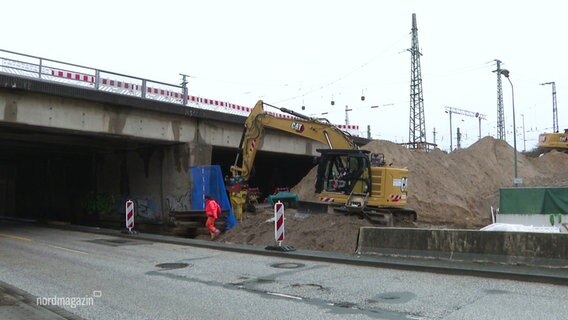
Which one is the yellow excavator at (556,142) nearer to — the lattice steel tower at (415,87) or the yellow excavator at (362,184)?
the lattice steel tower at (415,87)

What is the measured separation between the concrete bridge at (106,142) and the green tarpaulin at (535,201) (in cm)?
1371

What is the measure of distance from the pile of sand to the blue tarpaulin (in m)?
2.46

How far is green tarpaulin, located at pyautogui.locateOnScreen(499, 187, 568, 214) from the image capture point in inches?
899

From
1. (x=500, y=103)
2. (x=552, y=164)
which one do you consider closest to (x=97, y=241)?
(x=552, y=164)

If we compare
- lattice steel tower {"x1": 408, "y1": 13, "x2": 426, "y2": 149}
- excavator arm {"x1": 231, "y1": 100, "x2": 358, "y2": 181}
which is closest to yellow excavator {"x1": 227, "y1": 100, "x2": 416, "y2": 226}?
excavator arm {"x1": 231, "y1": 100, "x2": 358, "y2": 181}

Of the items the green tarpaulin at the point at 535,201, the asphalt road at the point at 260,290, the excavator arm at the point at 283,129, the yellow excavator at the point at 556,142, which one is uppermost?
the yellow excavator at the point at 556,142

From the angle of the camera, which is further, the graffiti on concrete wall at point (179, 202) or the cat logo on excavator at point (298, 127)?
the graffiti on concrete wall at point (179, 202)

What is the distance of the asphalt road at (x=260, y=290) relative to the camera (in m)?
7.79

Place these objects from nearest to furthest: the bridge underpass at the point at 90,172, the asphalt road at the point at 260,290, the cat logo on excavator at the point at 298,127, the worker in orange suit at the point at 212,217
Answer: the asphalt road at the point at 260,290, the worker in orange suit at the point at 212,217, the cat logo on excavator at the point at 298,127, the bridge underpass at the point at 90,172

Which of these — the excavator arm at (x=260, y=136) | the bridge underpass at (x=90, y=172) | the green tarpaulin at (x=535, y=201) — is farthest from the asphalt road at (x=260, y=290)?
the green tarpaulin at (x=535, y=201)

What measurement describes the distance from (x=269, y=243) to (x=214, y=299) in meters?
8.88

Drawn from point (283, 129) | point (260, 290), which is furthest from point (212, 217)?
point (260, 290)

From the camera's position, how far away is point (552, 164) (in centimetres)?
5678

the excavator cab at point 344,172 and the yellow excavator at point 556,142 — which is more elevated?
the yellow excavator at point 556,142
